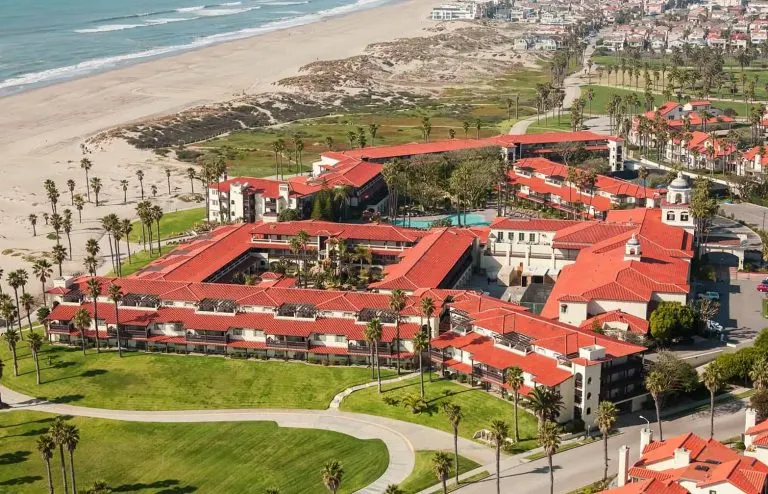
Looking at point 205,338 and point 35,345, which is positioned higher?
point 35,345

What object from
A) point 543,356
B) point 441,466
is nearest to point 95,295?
point 543,356

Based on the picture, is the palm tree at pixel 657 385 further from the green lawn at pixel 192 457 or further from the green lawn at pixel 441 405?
the green lawn at pixel 192 457

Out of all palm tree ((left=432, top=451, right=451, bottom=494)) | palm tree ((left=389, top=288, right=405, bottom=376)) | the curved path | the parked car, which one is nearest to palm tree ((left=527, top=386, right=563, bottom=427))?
the curved path

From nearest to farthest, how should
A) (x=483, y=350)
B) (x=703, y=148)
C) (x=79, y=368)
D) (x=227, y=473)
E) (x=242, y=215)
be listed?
(x=227, y=473) < (x=483, y=350) < (x=79, y=368) < (x=242, y=215) < (x=703, y=148)

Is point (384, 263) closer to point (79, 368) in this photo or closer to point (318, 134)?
point (79, 368)

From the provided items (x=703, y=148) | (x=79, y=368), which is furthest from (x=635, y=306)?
(x=703, y=148)

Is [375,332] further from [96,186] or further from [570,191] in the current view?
[96,186]

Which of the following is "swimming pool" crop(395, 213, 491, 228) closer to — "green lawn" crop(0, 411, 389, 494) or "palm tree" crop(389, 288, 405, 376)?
"palm tree" crop(389, 288, 405, 376)
